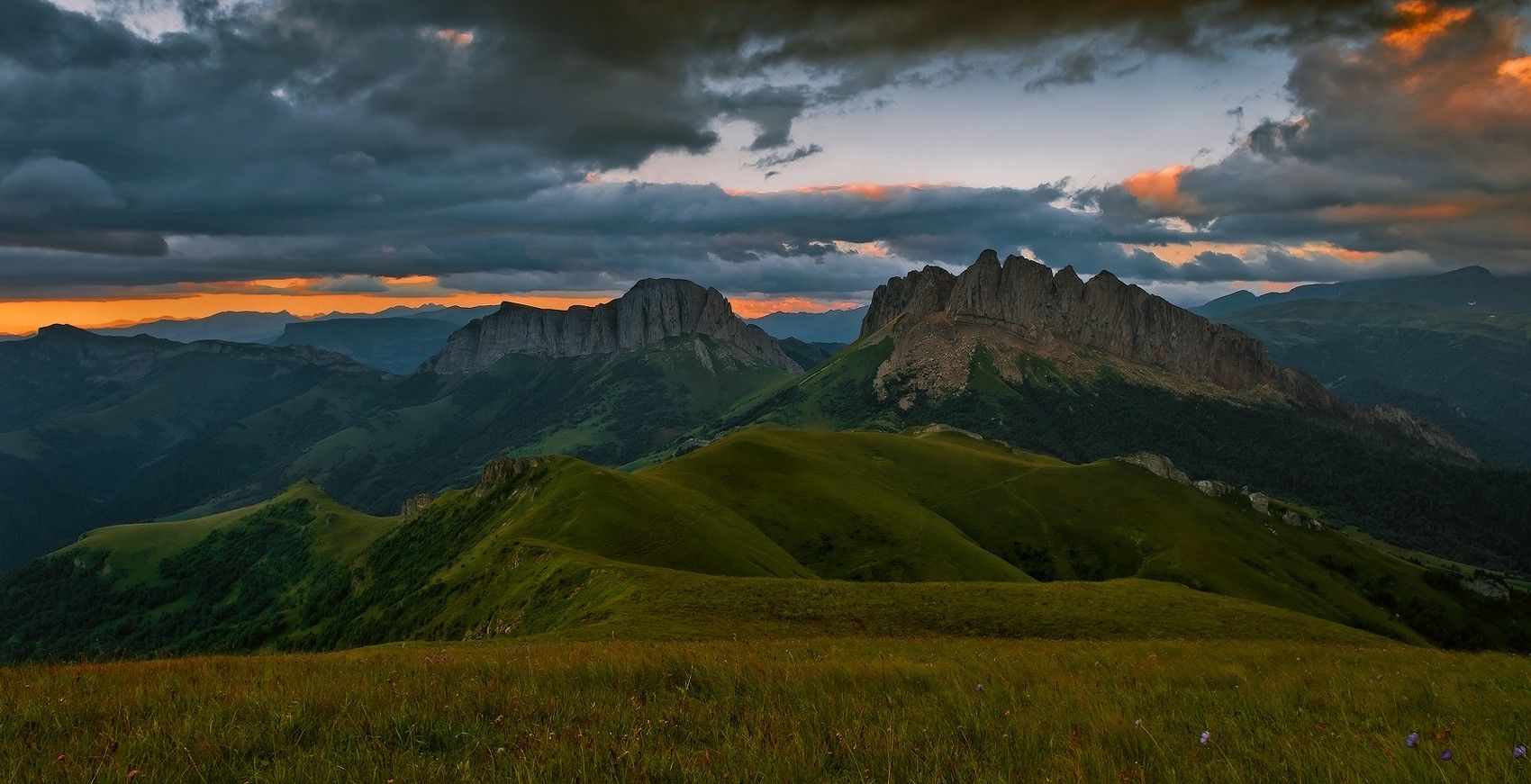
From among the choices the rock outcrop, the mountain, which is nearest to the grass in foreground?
the mountain

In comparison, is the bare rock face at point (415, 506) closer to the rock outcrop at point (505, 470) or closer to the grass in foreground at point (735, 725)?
the rock outcrop at point (505, 470)

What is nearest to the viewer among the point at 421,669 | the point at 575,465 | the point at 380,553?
the point at 421,669

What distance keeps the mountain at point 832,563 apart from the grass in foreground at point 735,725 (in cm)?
773

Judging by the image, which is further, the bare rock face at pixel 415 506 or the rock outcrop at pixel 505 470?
the bare rock face at pixel 415 506

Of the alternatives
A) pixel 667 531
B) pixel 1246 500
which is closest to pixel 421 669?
pixel 667 531

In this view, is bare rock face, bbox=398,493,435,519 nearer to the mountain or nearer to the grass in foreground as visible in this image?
the mountain

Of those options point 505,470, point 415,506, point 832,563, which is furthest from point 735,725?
point 415,506

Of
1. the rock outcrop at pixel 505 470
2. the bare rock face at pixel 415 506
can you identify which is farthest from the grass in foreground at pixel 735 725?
the bare rock face at pixel 415 506

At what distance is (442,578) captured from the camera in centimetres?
8338

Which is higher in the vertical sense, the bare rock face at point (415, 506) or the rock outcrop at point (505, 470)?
the rock outcrop at point (505, 470)

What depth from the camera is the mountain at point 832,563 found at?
41.1 metres

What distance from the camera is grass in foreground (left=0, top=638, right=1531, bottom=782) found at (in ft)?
16.8

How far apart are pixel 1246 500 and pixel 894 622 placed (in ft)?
577

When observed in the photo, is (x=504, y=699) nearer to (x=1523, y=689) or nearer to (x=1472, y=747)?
(x=1472, y=747)
